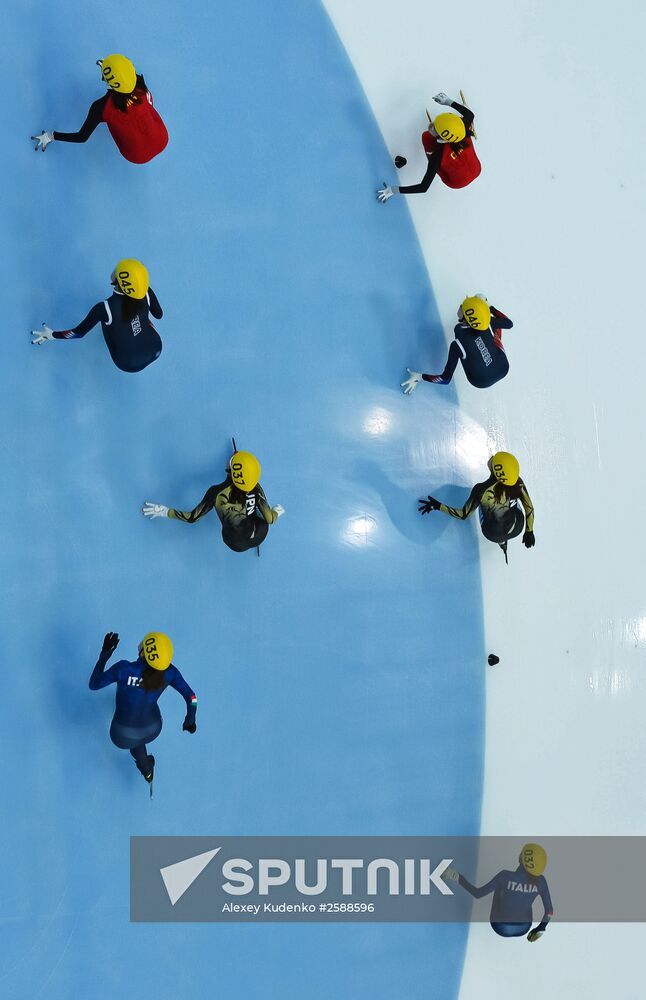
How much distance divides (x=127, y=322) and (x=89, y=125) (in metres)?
1.55

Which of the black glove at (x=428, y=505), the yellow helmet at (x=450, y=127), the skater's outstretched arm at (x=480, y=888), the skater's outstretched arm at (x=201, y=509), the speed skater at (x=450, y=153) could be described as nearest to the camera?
the skater's outstretched arm at (x=201, y=509)

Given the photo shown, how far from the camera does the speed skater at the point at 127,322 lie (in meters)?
6.82

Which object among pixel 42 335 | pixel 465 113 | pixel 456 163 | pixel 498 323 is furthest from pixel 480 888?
pixel 465 113

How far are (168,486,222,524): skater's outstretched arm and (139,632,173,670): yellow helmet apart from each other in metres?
1.03

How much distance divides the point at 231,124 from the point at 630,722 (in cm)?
634

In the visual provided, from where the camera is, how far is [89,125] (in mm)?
7160

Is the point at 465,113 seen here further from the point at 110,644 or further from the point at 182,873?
the point at 182,873

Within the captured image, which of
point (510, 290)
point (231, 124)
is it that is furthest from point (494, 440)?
point (231, 124)

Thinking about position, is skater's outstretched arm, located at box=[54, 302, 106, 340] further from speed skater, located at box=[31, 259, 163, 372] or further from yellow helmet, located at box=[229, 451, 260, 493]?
yellow helmet, located at box=[229, 451, 260, 493]

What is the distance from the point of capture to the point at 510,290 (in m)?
8.70

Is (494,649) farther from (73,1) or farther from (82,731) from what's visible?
(73,1)

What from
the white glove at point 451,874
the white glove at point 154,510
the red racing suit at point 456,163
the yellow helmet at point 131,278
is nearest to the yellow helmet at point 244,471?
the white glove at point 154,510

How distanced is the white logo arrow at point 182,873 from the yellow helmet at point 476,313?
15.7 feet

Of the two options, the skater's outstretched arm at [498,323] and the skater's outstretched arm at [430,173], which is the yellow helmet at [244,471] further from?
the skater's outstretched arm at [430,173]
